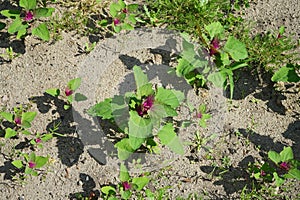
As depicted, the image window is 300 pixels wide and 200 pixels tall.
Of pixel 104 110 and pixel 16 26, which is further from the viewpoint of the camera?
pixel 16 26

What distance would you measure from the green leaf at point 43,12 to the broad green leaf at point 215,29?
0.91 metres

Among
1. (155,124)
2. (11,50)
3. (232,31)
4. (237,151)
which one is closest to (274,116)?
(237,151)

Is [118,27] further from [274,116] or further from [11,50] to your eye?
[274,116]

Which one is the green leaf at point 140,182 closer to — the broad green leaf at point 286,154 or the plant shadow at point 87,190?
the plant shadow at point 87,190

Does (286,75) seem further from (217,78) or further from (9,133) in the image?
(9,133)

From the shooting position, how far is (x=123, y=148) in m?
2.63

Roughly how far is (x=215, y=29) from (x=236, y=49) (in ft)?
0.59

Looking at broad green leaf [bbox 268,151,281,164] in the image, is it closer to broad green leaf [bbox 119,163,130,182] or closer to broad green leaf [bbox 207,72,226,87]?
broad green leaf [bbox 207,72,226,87]

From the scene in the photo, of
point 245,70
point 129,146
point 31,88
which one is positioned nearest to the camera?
point 129,146

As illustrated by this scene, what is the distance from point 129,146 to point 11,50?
37.0 inches

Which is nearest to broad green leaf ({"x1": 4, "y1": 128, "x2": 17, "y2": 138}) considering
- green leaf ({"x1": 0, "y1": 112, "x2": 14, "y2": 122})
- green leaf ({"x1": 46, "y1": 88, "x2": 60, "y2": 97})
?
green leaf ({"x1": 0, "y1": 112, "x2": 14, "y2": 122})

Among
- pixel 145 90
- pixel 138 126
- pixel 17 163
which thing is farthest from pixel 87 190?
pixel 145 90

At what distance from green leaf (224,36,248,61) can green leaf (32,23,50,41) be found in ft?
3.38

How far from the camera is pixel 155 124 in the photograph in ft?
8.64
